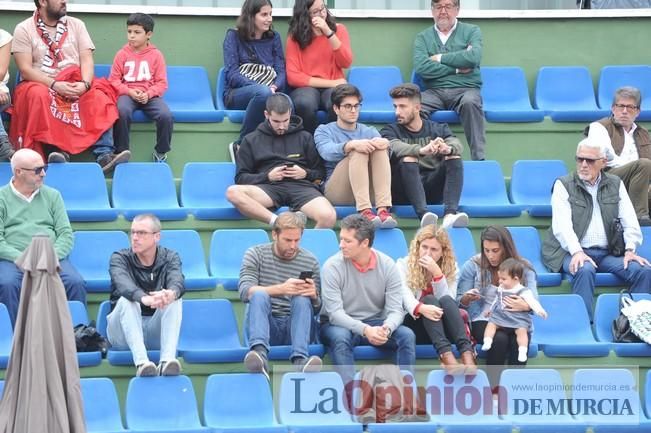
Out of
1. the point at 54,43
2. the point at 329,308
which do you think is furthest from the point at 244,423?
the point at 54,43

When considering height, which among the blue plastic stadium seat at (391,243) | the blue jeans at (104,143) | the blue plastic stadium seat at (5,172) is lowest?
the blue plastic stadium seat at (391,243)

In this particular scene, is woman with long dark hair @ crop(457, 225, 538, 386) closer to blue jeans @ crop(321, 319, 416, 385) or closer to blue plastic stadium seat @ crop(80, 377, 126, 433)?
blue jeans @ crop(321, 319, 416, 385)

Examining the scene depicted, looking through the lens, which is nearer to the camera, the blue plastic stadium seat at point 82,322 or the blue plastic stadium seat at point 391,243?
the blue plastic stadium seat at point 82,322

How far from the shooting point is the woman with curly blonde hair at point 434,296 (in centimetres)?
880

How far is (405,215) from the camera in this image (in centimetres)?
1032

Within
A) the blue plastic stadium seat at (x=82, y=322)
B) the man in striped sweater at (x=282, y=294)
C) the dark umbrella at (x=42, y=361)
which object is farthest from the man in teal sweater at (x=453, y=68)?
the dark umbrella at (x=42, y=361)

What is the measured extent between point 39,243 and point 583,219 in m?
4.09

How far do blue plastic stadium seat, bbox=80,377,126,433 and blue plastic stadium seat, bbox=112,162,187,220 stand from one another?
2130 millimetres

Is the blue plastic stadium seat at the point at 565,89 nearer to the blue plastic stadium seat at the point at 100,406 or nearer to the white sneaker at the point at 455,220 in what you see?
the white sneaker at the point at 455,220

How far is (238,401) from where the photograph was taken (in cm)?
846

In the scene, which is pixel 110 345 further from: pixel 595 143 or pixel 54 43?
pixel 595 143

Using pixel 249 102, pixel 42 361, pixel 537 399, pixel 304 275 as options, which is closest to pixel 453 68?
pixel 249 102

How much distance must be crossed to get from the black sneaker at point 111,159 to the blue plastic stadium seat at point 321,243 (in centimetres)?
154

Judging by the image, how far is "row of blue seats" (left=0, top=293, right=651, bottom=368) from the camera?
880 centimetres
